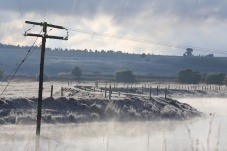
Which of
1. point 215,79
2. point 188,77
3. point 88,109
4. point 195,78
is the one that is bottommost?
point 88,109

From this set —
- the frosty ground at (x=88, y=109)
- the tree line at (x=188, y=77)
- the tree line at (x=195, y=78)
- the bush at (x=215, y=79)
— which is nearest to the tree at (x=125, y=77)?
the tree line at (x=188, y=77)

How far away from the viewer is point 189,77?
135m

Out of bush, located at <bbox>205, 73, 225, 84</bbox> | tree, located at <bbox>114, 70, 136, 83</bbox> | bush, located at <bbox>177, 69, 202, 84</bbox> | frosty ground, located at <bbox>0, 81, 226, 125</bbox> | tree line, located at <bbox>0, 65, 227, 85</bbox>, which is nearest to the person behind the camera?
frosty ground, located at <bbox>0, 81, 226, 125</bbox>

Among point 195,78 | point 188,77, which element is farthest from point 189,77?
point 195,78

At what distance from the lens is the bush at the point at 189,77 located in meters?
134

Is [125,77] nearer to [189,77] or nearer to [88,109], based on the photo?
[189,77]

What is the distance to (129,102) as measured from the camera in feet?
162

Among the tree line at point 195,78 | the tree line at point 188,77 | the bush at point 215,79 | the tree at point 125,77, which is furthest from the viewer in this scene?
the bush at point 215,79

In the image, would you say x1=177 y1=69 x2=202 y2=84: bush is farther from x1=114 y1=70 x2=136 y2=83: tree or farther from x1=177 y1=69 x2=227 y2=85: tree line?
x1=114 y1=70 x2=136 y2=83: tree

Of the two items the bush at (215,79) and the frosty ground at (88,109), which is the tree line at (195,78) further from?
the frosty ground at (88,109)

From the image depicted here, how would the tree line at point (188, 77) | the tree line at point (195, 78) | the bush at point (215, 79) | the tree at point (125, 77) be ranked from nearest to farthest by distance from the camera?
the tree line at point (195, 78)
the tree line at point (188, 77)
the tree at point (125, 77)
the bush at point (215, 79)

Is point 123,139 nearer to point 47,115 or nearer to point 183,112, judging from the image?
point 47,115

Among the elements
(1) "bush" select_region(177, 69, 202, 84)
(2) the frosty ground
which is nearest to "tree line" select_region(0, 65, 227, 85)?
(1) "bush" select_region(177, 69, 202, 84)

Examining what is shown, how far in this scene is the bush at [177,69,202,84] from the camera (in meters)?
134
